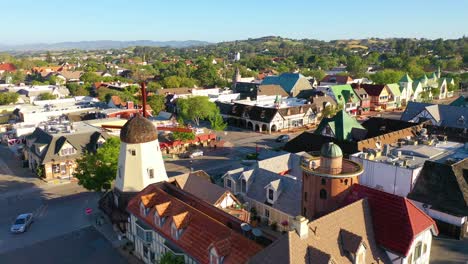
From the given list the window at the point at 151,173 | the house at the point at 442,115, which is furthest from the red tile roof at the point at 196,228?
the house at the point at 442,115

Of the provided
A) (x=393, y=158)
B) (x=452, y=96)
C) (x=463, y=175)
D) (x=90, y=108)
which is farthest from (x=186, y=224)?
(x=452, y=96)

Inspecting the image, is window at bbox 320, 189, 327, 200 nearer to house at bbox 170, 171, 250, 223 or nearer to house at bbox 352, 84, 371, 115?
house at bbox 170, 171, 250, 223

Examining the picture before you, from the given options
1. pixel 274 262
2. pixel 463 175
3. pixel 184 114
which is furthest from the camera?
pixel 184 114

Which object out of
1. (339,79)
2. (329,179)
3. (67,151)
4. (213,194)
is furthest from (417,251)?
(339,79)

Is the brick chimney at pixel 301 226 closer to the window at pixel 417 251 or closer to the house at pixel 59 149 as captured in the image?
the window at pixel 417 251

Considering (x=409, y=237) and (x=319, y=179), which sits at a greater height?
(x=319, y=179)

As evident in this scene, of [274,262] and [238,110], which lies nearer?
[274,262]

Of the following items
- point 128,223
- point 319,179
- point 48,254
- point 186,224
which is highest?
point 319,179

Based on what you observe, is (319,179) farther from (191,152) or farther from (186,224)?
(191,152)
